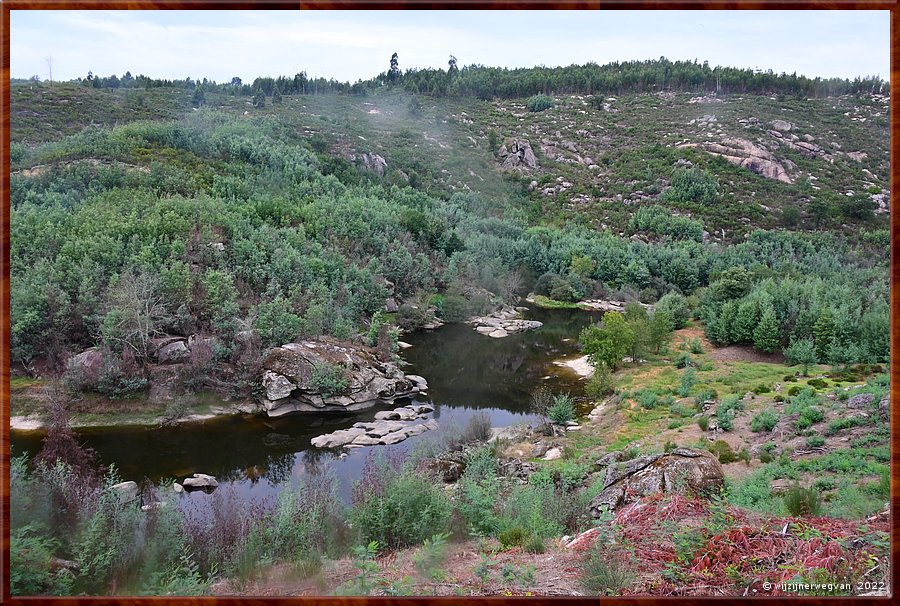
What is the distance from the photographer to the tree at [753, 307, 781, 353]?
7.43 m

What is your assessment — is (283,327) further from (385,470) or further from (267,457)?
(385,470)

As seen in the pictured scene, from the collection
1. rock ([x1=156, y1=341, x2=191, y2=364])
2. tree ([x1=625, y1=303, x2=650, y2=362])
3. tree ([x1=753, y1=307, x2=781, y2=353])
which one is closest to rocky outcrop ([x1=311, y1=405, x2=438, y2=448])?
rock ([x1=156, y1=341, x2=191, y2=364])

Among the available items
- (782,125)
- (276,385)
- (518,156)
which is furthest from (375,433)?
(782,125)

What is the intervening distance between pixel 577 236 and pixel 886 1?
6471mm

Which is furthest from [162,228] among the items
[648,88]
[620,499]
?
[648,88]

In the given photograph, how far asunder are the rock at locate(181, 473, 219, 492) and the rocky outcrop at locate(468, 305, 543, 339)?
254 inches

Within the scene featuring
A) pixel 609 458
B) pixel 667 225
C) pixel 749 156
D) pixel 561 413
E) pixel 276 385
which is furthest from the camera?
pixel 276 385

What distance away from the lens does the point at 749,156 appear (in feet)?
27.6

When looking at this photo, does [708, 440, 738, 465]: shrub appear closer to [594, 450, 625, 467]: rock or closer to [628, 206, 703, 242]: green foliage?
[594, 450, 625, 467]: rock

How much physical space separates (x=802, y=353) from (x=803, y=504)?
402 centimetres

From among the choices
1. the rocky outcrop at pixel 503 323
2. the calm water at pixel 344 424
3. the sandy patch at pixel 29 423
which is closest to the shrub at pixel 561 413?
the calm water at pixel 344 424

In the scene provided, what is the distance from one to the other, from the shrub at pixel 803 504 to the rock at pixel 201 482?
715 centimetres

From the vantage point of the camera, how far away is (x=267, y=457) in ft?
29.7

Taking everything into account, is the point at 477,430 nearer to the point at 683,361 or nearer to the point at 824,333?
the point at 683,361
